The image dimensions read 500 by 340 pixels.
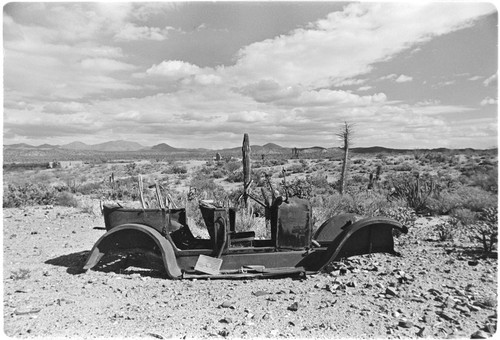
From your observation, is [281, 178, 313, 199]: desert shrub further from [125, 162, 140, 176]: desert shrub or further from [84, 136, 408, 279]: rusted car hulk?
[125, 162, 140, 176]: desert shrub

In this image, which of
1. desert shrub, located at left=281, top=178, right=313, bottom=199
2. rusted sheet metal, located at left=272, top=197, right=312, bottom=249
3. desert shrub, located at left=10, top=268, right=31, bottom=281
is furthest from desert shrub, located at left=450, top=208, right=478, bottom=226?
desert shrub, located at left=10, top=268, right=31, bottom=281

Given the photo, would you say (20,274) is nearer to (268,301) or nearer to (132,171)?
(268,301)

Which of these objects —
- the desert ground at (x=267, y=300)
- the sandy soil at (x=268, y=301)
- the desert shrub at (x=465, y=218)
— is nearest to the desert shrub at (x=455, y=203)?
the desert shrub at (x=465, y=218)

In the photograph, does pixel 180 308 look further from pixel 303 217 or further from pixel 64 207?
pixel 64 207

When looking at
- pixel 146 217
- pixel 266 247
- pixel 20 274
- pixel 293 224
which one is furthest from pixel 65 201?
pixel 293 224

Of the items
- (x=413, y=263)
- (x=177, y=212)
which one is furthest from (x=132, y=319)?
(x=413, y=263)

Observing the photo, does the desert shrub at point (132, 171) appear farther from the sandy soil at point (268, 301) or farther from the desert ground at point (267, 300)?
the sandy soil at point (268, 301)
